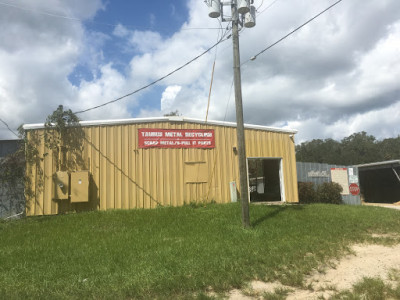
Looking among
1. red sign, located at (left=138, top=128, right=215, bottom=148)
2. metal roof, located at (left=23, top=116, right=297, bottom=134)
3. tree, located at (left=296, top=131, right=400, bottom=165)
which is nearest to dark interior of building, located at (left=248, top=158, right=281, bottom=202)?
metal roof, located at (left=23, top=116, right=297, bottom=134)

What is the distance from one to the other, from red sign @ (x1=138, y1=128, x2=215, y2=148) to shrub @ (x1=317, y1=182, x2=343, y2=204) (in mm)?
7729

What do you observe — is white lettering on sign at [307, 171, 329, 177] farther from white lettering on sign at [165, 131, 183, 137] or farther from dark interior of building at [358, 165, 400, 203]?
white lettering on sign at [165, 131, 183, 137]

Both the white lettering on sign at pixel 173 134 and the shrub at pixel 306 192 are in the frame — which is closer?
the white lettering on sign at pixel 173 134

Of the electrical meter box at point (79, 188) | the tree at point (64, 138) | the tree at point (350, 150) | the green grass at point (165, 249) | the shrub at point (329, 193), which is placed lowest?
the green grass at point (165, 249)

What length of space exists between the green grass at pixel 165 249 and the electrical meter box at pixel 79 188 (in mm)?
641

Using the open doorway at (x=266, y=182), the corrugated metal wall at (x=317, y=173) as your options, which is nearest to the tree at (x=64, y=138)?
the open doorway at (x=266, y=182)

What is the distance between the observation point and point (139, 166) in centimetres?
1213

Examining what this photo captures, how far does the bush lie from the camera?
54.6 ft

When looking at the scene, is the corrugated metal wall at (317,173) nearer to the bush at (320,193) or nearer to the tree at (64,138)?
the bush at (320,193)

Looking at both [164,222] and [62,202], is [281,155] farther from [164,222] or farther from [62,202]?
[62,202]

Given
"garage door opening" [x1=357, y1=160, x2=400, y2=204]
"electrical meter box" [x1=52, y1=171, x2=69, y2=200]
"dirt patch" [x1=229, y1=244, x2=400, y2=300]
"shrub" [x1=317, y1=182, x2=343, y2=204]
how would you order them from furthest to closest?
"garage door opening" [x1=357, y1=160, x2=400, y2=204], "shrub" [x1=317, y1=182, x2=343, y2=204], "electrical meter box" [x1=52, y1=171, x2=69, y2=200], "dirt patch" [x1=229, y1=244, x2=400, y2=300]

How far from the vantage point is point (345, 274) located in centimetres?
505

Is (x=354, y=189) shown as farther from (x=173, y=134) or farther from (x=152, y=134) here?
(x=152, y=134)

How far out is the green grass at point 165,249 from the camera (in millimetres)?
4656
